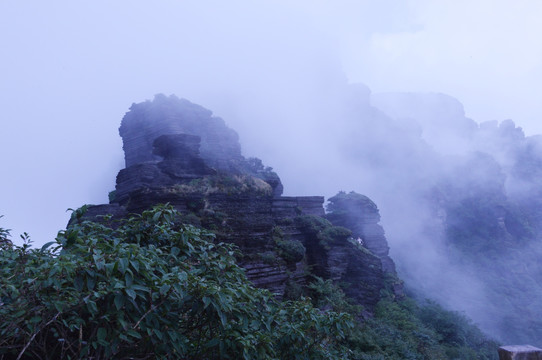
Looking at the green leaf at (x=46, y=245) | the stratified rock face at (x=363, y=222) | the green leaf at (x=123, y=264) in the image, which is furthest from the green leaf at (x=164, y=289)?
the stratified rock face at (x=363, y=222)

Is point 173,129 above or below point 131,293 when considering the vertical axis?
above

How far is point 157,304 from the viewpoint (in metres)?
4.01

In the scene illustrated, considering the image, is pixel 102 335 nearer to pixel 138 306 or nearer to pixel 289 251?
pixel 138 306

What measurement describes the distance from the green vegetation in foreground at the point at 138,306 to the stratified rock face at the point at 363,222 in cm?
2085

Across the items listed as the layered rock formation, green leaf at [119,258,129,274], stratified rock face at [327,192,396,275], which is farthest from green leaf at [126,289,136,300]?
stratified rock face at [327,192,396,275]

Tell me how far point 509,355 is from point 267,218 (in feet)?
41.4

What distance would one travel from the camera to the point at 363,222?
26.1 m

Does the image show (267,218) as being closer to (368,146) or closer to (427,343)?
(427,343)

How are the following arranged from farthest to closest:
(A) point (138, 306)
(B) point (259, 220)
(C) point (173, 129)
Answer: (C) point (173, 129) < (B) point (259, 220) < (A) point (138, 306)

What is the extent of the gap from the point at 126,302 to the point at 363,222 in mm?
23582

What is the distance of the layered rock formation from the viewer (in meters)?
15.2

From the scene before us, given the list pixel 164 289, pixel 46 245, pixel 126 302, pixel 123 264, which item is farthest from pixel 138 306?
pixel 46 245

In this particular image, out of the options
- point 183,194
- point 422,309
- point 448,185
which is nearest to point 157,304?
point 183,194

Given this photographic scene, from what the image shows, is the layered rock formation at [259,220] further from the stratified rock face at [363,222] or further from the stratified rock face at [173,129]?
the stratified rock face at [173,129]
